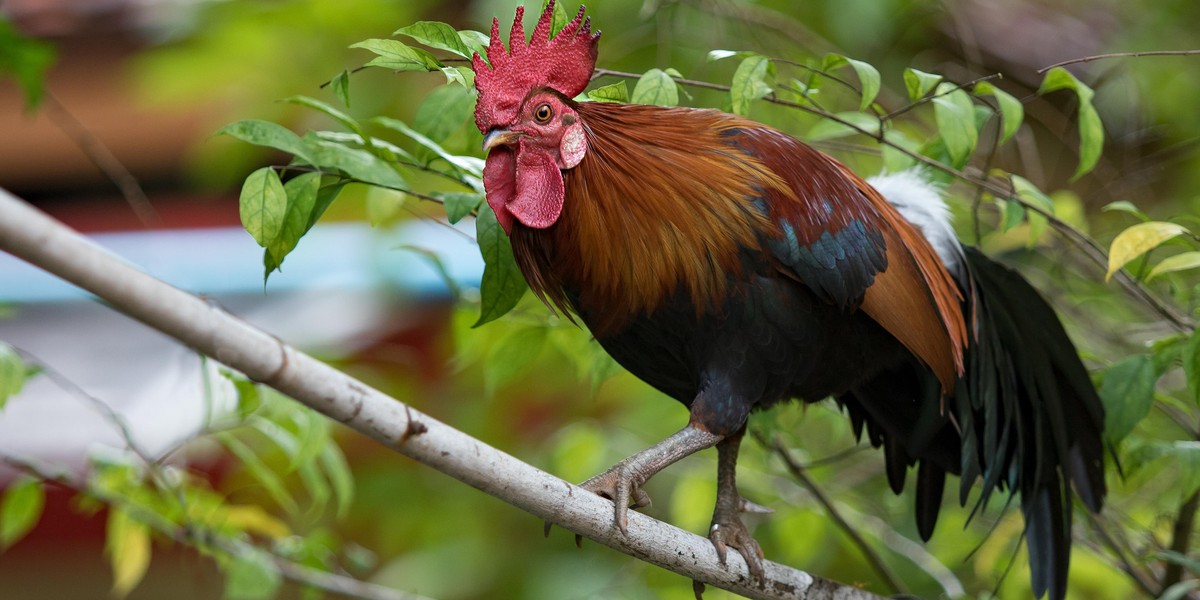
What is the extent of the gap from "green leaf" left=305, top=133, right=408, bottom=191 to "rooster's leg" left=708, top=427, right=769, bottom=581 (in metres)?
0.56

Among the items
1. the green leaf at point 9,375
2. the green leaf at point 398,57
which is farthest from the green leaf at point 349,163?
the green leaf at point 9,375

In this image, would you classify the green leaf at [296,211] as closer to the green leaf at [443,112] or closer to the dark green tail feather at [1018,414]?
the green leaf at [443,112]

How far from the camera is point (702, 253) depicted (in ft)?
4.42

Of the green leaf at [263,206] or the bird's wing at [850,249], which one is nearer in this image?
the green leaf at [263,206]

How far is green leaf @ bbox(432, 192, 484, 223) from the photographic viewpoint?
4.57 ft

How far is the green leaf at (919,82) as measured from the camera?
143cm

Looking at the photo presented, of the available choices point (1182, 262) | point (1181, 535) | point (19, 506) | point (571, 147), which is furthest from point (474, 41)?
point (1181, 535)

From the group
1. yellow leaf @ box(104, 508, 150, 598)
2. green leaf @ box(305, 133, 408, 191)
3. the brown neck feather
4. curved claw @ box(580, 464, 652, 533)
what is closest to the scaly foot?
curved claw @ box(580, 464, 652, 533)

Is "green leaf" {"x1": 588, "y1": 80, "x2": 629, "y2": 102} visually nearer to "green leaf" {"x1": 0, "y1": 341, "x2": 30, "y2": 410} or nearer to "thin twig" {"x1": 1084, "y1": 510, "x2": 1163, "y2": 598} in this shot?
"green leaf" {"x1": 0, "y1": 341, "x2": 30, "y2": 410}

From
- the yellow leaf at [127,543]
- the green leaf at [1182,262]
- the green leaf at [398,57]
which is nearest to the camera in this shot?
the green leaf at [398,57]

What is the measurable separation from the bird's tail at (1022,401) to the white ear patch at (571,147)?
2.01 ft

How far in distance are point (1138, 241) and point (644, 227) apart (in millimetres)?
652

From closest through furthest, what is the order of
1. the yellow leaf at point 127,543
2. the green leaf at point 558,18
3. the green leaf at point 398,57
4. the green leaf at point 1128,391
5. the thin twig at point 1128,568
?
the green leaf at point 398,57
the green leaf at point 558,18
the green leaf at point 1128,391
the thin twig at point 1128,568
the yellow leaf at point 127,543

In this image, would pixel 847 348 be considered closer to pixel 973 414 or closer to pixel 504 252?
pixel 973 414
